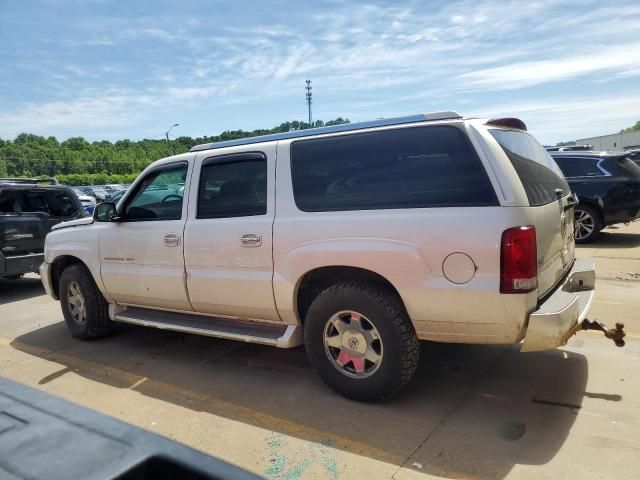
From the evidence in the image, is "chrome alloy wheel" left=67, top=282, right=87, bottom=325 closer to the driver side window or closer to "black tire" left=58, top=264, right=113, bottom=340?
"black tire" left=58, top=264, right=113, bottom=340

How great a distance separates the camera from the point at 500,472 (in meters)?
2.70

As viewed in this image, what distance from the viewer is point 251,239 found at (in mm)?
3898

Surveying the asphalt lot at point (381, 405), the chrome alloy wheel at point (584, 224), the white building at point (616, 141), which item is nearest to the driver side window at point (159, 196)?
the asphalt lot at point (381, 405)

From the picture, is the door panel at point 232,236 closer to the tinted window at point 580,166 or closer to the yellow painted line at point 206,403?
the yellow painted line at point 206,403

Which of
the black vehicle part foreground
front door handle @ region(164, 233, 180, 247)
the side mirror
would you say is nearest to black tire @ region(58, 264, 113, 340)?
the side mirror

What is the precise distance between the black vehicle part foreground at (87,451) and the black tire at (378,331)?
7.12 feet

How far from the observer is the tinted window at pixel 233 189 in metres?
4.01

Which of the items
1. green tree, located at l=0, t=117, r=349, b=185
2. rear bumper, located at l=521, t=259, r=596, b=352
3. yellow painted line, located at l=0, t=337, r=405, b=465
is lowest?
yellow painted line, located at l=0, t=337, r=405, b=465

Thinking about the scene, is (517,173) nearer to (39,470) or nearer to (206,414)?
(206,414)

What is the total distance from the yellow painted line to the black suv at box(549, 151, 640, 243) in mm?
8072

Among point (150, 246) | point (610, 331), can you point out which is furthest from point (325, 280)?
point (610, 331)

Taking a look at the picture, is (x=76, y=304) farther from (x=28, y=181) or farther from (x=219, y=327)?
(x=28, y=181)

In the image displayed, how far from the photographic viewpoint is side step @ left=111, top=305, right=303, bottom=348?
12.6 ft

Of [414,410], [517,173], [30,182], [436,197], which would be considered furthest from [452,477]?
[30,182]
